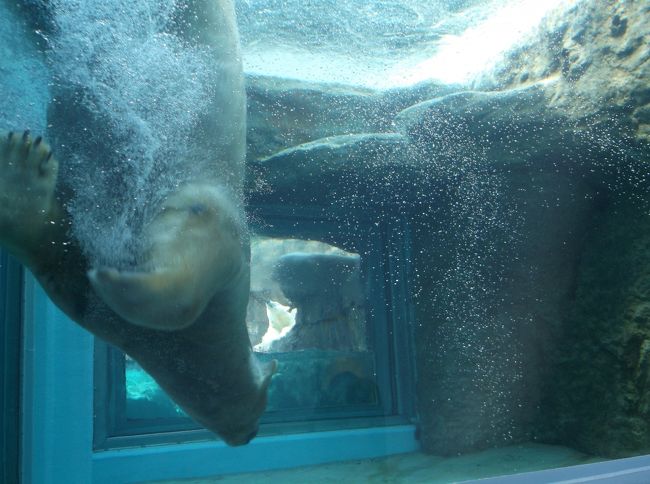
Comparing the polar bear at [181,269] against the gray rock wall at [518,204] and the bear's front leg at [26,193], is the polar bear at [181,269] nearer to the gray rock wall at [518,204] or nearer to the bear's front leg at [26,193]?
the bear's front leg at [26,193]

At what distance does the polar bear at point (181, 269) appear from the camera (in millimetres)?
1313

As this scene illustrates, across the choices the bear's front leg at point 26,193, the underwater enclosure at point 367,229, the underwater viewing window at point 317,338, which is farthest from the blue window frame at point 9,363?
the bear's front leg at point 26,193

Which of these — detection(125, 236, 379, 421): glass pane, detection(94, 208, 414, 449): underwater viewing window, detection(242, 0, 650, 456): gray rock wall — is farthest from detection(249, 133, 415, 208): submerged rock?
detection(125, 236, 379, 421): glass pane

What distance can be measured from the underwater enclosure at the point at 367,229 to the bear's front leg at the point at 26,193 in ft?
1.07

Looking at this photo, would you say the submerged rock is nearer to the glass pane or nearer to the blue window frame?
the glass pane

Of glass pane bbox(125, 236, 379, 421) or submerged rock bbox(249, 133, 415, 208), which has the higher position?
submerged rock bbox(249, 133, 415, 208)

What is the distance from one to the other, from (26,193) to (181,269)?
0.55 m

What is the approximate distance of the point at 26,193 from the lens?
144 centimetres

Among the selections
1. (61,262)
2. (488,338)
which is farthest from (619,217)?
(61,262)

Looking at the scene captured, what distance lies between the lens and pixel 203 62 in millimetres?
2350

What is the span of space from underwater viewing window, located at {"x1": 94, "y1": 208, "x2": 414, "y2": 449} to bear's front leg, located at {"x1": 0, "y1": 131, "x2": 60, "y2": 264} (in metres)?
2.79

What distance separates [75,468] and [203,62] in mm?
3083

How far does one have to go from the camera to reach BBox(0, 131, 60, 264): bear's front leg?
4.58ft

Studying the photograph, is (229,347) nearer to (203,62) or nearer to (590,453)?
(203,62)
